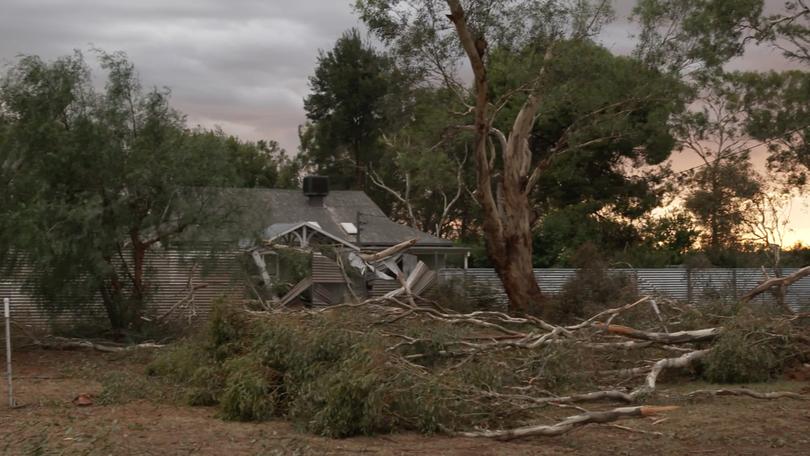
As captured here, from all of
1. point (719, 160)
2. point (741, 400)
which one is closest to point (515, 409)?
point (741, 400)

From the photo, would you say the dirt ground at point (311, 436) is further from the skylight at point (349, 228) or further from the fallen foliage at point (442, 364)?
the skylight at point (349, 228)

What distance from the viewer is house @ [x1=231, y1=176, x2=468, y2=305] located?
21281mm

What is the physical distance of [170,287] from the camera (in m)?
21.3

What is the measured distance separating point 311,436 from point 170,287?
1231 centimetres

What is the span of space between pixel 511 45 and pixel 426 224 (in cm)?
2558

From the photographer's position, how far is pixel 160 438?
31.2 feet

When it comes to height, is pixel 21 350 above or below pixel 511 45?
below

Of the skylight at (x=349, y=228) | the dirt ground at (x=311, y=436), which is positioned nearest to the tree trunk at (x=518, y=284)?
the skylight at (x=349, y=228)

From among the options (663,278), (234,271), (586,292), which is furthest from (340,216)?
(234,271)

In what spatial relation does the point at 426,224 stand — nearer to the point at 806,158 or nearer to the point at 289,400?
the point at 806,158

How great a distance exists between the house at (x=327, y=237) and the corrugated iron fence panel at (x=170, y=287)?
0.90 meters

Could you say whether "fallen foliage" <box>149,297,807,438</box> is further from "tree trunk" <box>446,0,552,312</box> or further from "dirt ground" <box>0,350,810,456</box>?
"tree trunk" <box>446,0,552,312</box>

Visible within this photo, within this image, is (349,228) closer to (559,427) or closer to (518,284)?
(518,284)

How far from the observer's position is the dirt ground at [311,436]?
896 centimetres
